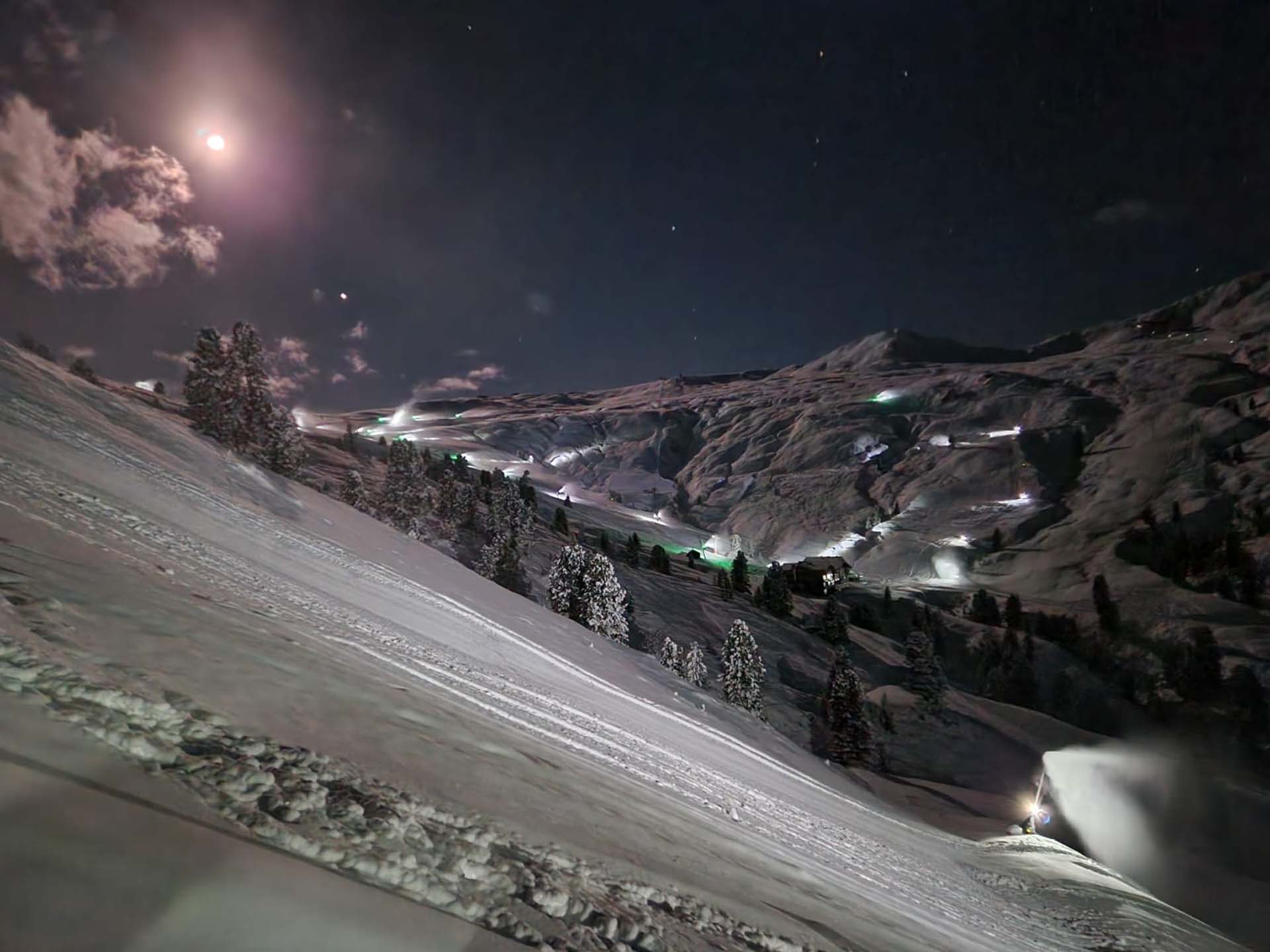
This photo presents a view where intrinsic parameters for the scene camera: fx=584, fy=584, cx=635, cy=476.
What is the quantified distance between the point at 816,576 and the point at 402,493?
88856mm

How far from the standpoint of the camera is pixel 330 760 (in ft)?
12.0

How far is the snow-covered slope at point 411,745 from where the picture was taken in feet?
10.0

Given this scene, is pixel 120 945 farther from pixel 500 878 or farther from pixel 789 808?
pixel 789 808

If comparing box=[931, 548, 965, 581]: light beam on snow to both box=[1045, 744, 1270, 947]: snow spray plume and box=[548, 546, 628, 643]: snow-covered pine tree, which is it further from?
box=[548, 546, 628, 643]: snow-covered pine tree

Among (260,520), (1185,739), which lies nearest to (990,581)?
(1185,739)

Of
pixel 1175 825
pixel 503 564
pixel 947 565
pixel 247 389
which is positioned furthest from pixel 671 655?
pixel 947 565

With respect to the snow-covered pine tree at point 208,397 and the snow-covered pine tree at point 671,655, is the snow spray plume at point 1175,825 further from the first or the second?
the snow-covered pine tree at point 208,397

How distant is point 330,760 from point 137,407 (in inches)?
1230

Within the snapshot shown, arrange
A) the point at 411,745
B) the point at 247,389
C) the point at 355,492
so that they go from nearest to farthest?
1. the point at 411,745
2. the point at 247,389
3. the point at 355,492

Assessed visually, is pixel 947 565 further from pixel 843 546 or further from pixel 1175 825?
pixel 1175 825

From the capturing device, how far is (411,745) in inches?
186

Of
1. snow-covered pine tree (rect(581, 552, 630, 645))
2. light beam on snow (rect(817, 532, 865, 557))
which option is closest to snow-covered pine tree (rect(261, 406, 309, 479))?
snow-covered pine tree (rect(581, 552, 630, 645))

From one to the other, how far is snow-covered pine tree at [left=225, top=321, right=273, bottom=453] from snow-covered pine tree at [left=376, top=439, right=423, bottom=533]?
2287 cm

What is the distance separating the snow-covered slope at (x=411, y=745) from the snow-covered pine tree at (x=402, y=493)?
1576 inches
